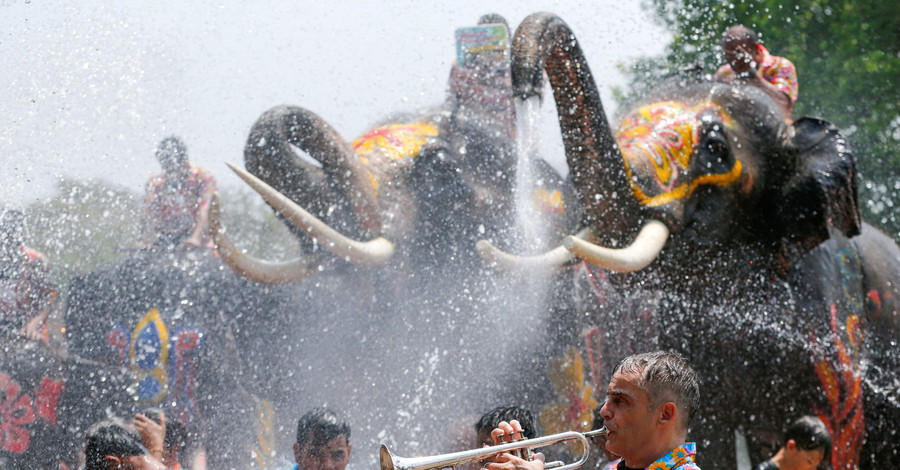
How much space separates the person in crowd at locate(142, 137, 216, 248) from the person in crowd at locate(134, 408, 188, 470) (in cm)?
270

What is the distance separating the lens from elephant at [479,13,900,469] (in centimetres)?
472

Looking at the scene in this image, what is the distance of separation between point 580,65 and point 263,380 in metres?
2.56

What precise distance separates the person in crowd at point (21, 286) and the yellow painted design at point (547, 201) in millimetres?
2860

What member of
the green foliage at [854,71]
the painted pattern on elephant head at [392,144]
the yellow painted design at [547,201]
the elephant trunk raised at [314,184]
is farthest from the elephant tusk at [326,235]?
the green foliage at [854,71]

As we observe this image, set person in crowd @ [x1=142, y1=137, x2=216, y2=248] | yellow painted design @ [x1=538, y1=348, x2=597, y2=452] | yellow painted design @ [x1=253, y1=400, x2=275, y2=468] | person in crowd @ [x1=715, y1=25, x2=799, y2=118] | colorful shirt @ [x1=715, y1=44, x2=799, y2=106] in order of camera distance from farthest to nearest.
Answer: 1. person in crowd @ [x1=142, y1=137, x2=216, y2=248]
2. yellow painted design @ [x1=538, y1=348, x2=597, y2=452]
3. colorful shirt @ [x1=715, y1=44, x2=799, y2=106]
4. person in crowd @ [x1=715, y1=25, x2=799, y2=118]
5. yellow painted design @ [x1=253, y1=400, x2=275, y2=468]

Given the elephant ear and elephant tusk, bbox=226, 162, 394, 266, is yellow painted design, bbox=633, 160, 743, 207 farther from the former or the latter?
elephant tusk, bbox=226, 162, 394, 266

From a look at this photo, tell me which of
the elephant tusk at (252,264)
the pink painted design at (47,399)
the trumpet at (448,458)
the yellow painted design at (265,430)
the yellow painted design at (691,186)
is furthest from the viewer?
the yellow painted design at (265,430)

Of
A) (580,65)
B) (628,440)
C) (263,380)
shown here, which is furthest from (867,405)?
(628,440)

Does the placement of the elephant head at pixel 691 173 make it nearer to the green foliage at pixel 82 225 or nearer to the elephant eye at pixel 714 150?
the elephant eye at pixel 714 150

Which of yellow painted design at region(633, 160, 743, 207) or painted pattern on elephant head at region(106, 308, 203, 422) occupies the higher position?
yellow painted design at region(633, 160, 743, 207)

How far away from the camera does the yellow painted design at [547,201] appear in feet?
19.5

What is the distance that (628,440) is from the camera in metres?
1.85

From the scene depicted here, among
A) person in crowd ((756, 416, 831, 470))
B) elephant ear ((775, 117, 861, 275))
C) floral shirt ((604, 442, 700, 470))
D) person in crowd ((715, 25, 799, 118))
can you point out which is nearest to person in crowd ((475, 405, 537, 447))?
floral shirt ((604, 442, 700, 470))

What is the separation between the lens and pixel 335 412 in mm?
4137
